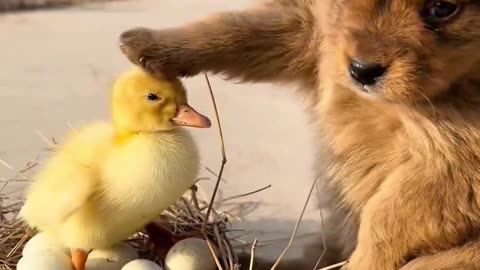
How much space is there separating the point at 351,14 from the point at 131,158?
340 millimetres

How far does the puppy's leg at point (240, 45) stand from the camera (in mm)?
1267

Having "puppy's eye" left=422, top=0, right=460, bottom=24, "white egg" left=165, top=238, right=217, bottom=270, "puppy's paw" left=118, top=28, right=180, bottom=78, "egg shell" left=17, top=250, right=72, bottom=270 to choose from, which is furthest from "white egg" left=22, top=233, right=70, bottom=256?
"puppy's eye" left=422, top=0, right=460, bottom=24

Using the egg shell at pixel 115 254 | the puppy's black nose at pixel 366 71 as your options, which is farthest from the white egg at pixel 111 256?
the puppy's black nose at pixel 366 71

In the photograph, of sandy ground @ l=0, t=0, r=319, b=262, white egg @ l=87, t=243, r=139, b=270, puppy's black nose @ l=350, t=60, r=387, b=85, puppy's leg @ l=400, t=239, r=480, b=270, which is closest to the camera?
puppy's black nose @ l=350, t=60, r=387, b=85

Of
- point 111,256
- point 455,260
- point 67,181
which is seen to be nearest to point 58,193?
point 67,181

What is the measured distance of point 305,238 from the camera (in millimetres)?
1541

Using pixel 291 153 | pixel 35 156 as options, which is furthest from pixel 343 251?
pixel 35 156

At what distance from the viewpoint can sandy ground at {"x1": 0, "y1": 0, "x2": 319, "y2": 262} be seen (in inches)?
67.4

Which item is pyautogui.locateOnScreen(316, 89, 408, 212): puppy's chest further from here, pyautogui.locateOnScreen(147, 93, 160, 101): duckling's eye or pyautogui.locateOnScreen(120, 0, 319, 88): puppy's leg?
pyautogui.locateOnScreen(147, 93, 160, 101): duckling's eye

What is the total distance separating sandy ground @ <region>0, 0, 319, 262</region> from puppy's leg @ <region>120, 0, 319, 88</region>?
0.14m

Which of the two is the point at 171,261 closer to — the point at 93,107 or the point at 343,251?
the point at 343,251

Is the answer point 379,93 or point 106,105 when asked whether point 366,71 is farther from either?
point 106,105

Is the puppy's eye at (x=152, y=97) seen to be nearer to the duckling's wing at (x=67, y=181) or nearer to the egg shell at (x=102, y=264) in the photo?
the duckling's wing at (x=67, y=181)

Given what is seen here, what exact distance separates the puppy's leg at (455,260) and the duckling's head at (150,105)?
0.32m
